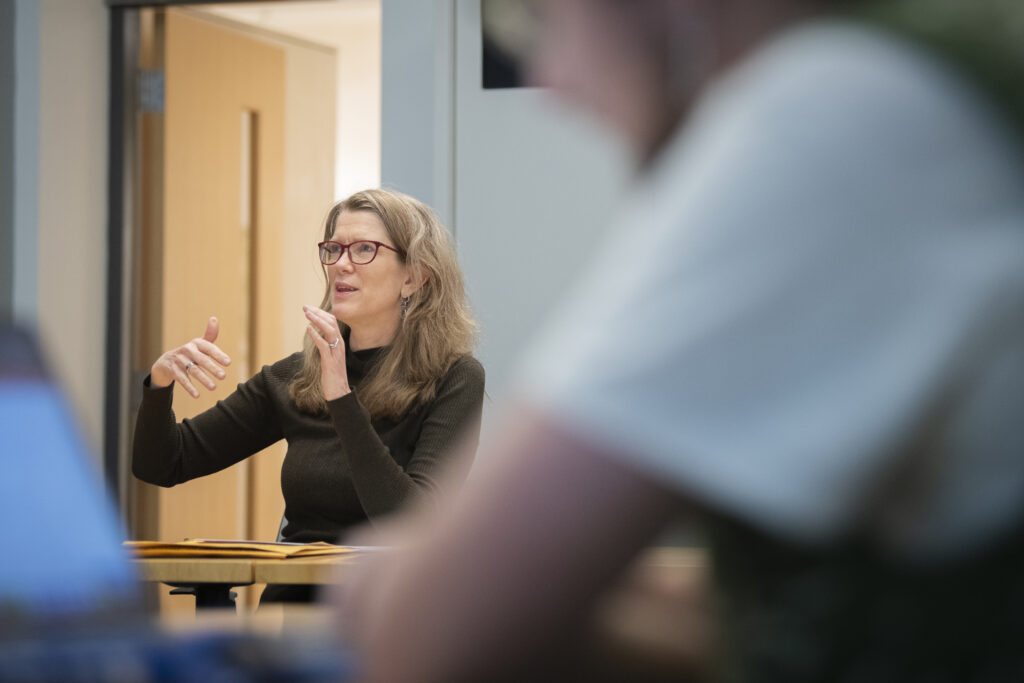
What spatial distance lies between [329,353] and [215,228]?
2.26 m

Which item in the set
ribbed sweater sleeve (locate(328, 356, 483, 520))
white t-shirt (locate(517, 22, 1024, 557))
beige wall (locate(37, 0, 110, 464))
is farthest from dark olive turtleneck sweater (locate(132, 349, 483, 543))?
white t-shirt (locate(517, 22, 1024, 557))

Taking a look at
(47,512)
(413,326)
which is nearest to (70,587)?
(47,512)

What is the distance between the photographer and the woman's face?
271 centimetres

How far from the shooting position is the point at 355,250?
9.05 feet

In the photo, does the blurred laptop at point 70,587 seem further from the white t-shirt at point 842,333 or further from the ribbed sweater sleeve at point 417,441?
the ribbed sweater sleeve at point 417,441

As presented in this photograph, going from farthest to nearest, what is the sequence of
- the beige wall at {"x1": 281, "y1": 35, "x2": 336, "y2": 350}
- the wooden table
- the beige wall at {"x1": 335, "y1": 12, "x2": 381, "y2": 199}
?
the beige wall at {"x1": 335, "y1": 12, "x2": 381, "y2": 199}
the beige wall at {"x1": 281, "y1": 35, "x2": 336, "y2": 350}
the wooden table

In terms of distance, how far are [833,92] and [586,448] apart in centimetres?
13

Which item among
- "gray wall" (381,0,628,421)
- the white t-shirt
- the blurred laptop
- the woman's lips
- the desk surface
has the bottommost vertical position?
the desk surface

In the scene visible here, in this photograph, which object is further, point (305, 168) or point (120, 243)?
point (305, 168)

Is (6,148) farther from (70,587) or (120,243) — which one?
(70,587)

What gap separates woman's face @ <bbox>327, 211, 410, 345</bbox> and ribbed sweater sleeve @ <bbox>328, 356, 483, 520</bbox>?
23 centimetres

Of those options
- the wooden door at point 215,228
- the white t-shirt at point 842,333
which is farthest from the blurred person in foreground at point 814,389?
the wooden door at point 215,228

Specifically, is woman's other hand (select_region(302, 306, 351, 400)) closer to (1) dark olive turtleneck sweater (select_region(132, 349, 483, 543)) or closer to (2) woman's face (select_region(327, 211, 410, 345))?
(1) dark olive turtleneck sweater (select_region(132, 349, 483, 543))

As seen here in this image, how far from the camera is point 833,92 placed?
14.6 inches
